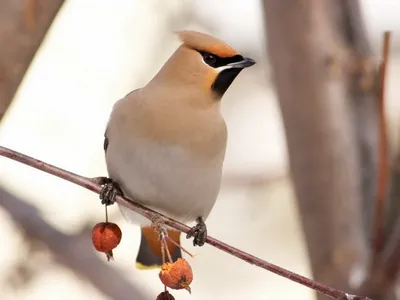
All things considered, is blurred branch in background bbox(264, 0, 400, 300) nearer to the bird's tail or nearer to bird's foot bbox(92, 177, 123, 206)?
the bird's tail

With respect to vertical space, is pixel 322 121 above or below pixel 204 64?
below

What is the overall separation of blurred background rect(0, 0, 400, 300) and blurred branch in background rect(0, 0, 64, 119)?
0.81 meters

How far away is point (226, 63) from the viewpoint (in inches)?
53.9

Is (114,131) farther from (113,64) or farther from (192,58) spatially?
(113,64)

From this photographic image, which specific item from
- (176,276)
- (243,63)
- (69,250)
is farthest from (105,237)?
(69,250)

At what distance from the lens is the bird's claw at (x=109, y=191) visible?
52.6 inches

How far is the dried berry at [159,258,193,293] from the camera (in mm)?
1110

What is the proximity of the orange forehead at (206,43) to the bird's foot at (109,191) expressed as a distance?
11.9 inches

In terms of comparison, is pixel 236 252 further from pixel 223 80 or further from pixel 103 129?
pixel 103 129

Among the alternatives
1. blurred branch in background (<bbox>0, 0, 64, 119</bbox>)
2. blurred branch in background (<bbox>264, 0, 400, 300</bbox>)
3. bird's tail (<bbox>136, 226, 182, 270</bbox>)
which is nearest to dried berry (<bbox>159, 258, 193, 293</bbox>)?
blurred branch in background (<bbox>0, 0, 64, 119</bbox>)

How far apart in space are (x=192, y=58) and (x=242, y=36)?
1527mm

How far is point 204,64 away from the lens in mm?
1416

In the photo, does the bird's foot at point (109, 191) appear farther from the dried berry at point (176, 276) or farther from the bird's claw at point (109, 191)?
the dried berry at point (176, 276)

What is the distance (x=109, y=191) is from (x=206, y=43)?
0.33m
